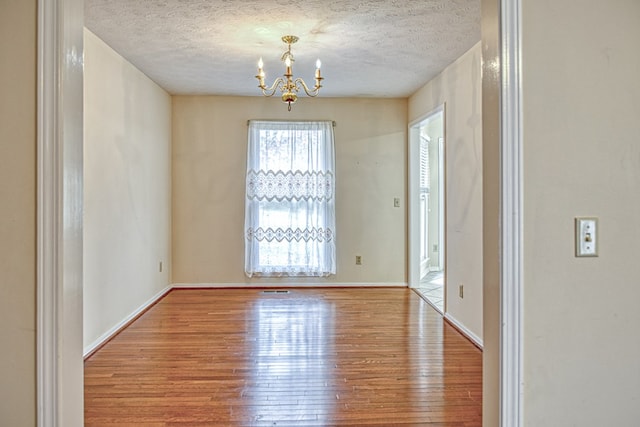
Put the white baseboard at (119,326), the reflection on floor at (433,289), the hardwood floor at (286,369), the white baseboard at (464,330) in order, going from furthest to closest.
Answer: the reflection on floor at (433,289) → the white baseboard at (464,330) → the white baseboard at (119,326) → the hardwood floor at (286,369)

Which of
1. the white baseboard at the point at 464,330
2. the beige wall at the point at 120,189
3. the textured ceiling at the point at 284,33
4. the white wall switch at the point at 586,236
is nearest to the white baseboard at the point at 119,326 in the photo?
the beige wall at the point at 120,189

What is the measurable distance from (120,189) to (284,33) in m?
1.95

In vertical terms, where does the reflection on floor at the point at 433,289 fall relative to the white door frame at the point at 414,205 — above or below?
below

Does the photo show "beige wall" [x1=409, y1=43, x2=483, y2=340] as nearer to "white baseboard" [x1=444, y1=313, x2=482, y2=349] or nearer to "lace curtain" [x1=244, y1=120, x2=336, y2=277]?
"white baseboard" [x1=444, y1=313, x2=482, y2=349]

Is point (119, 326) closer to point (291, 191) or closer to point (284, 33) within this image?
point (291, 191)

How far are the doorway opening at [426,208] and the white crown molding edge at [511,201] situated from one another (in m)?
3.74

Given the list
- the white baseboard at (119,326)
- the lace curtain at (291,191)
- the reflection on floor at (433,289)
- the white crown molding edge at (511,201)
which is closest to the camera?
the white crown molding edge at (511,201)

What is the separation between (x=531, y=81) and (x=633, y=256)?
22.6 inches

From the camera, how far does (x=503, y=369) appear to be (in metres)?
1.20

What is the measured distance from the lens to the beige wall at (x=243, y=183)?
5.40 meters

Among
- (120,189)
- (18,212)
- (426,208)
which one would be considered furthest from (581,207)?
(426,208)

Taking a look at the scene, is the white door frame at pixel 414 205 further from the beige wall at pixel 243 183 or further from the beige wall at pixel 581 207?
the beige wall at pixel 581 207

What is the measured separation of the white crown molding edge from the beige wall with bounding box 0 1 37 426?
4.23ft

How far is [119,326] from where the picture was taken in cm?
375
